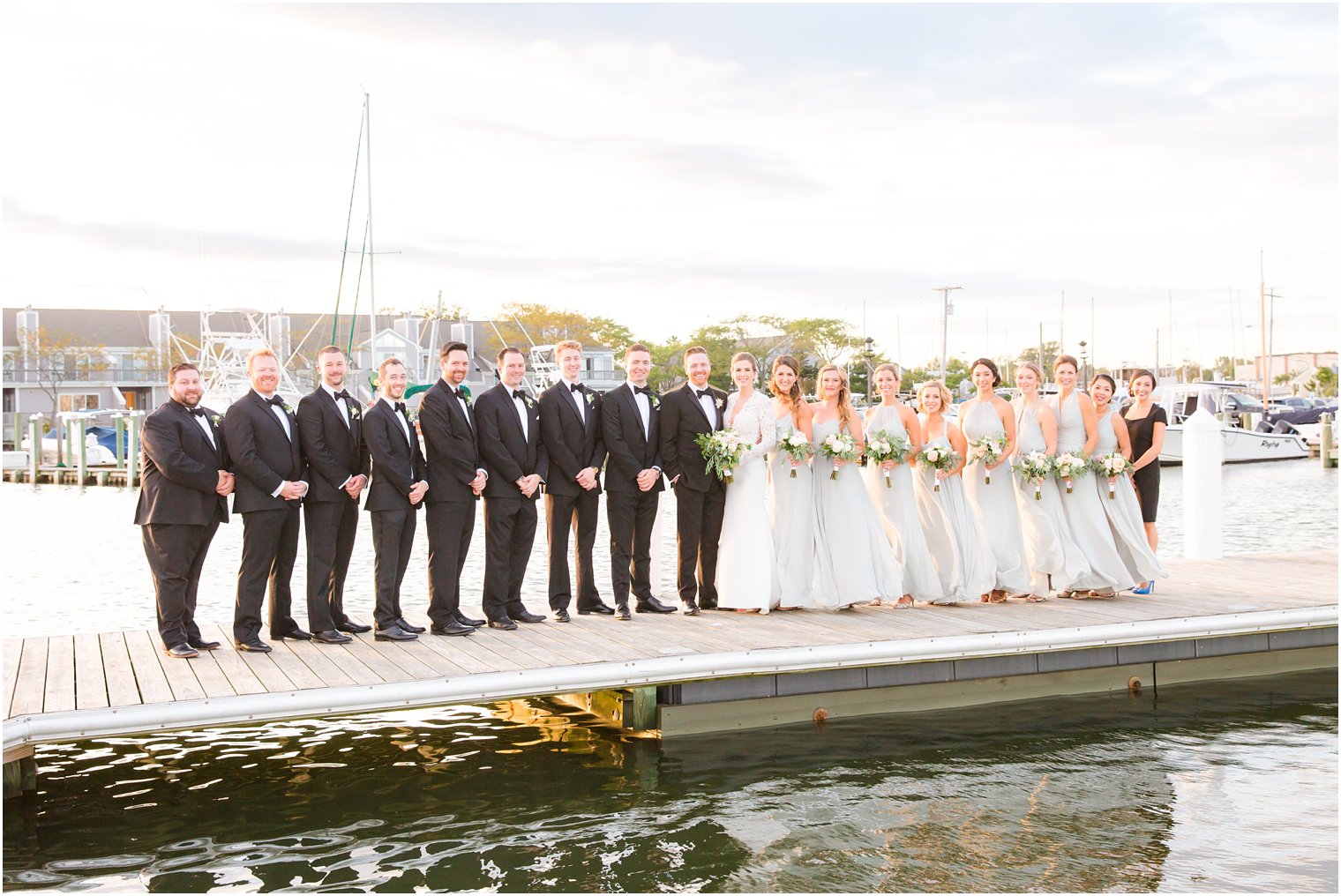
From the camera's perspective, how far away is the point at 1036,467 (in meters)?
10.2

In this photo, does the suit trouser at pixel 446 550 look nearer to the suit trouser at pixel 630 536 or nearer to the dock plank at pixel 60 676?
the suit trouser at pixel 630 536

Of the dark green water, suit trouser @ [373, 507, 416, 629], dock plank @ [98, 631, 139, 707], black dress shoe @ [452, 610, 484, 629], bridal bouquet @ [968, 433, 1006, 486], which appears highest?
bridal bouquet @ [968, 433, 1006, 486]

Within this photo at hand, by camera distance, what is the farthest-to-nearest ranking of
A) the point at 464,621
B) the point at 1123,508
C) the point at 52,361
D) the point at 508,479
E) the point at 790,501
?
the point at 52,361
the point at 1123,508
the point at 790,501
the point at 464,621
the point at 508,479

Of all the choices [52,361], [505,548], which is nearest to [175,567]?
[505,548]

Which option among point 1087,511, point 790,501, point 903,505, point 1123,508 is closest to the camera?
point 790,501

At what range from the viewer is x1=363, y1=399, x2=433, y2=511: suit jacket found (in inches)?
334

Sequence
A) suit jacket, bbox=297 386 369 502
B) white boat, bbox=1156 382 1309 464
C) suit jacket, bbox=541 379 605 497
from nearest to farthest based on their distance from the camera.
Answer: suit jacket, bbox=297 386 369 502, suit jacket, bbox=541 379 605 497, white boat, bbox=1156 382 1309 464

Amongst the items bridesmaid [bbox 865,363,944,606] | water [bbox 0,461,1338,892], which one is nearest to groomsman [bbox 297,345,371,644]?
water [bbox 0,461,1338,892]

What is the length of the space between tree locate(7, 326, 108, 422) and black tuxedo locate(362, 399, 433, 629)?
75.5m

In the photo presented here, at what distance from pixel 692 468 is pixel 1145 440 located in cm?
461

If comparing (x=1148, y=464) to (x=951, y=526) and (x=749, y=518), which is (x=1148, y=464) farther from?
(x=749, y=518)

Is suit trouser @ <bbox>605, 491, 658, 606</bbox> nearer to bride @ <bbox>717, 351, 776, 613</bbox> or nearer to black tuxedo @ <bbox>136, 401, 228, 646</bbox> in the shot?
bride @ <bbox>717, 351, 776, 613</bbox>

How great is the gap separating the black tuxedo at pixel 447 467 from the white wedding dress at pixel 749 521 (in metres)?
2.16

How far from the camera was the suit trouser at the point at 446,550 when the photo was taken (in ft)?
28.7
